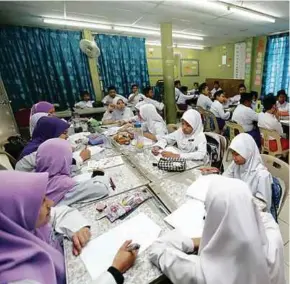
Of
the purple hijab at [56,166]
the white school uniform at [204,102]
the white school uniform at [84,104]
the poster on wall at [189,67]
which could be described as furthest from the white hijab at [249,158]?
the poster on wall at [189,67]

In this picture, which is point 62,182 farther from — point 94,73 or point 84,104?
point 94,73

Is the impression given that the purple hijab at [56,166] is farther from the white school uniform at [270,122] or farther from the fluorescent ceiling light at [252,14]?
the fluorescent ceiling light at [252,14]

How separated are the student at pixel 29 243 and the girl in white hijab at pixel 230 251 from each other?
7.8 inches

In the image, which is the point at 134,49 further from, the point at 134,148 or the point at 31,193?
the point at 31,193

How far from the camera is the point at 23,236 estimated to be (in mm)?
758

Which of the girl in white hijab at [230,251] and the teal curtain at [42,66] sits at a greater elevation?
the teal curtain at [42,66]

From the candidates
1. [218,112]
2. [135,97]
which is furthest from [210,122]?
[135,97]

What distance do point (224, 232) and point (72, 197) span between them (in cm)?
93

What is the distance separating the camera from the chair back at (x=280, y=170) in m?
1.40

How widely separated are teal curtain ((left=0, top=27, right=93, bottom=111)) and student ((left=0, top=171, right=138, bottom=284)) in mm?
4681

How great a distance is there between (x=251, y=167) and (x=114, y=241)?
1168 millimetres

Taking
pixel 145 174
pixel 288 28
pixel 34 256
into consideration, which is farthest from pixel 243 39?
pixel 34 256

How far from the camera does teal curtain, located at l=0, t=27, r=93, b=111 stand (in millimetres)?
4391

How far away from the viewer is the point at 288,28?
17.5 feet
